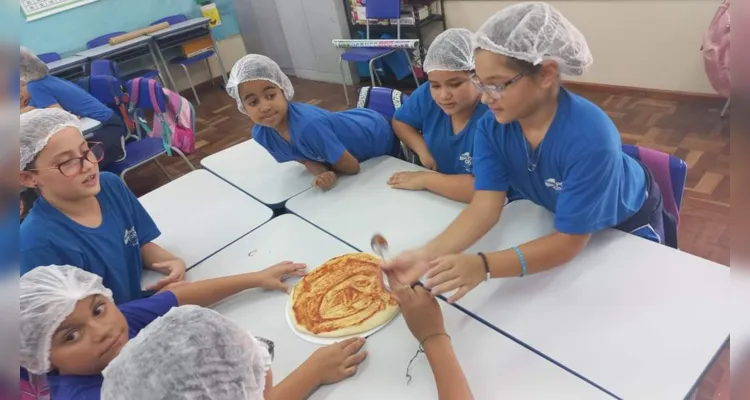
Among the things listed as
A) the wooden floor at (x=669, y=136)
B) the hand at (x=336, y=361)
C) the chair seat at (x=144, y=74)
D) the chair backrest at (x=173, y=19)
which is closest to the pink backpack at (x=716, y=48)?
the wooden floor at (x=669, y=136)

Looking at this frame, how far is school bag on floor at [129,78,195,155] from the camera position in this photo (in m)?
2.84

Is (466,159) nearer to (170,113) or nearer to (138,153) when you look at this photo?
(170,113)

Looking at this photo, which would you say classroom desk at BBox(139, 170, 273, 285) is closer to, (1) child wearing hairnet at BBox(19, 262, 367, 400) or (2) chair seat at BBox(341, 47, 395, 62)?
(1) child wearing hairnet at BBox(19, 262, 367, 400)

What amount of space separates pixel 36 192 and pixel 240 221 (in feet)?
2.10

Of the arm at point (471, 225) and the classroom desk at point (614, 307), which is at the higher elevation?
the arm at point (471, 225)

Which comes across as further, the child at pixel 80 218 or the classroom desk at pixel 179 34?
the classroom desk at pixel 179 34

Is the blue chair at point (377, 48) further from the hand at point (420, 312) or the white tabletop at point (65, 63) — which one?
the hand at point (420, 312)

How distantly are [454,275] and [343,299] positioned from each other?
336mm

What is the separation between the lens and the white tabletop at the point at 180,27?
4.98 metres

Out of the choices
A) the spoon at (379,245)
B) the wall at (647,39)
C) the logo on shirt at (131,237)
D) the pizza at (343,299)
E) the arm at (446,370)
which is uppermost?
the logo on shirt at (131,237)

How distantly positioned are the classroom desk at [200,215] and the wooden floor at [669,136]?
1.39 metres

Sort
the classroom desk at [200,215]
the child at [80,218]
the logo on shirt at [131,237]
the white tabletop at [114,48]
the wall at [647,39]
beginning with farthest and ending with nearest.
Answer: the white tabletop at [114,48] < the wall at [647,39] < the classroom desk at [200,215] < the logo on shirt at [131,237] < the child at [80,218]

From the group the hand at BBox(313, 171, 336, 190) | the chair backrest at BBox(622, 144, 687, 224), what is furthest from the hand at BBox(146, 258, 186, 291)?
the chair backrest at BBox(622, 144, 687, 224)

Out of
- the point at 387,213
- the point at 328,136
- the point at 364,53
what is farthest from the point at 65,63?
the point at 387,213
